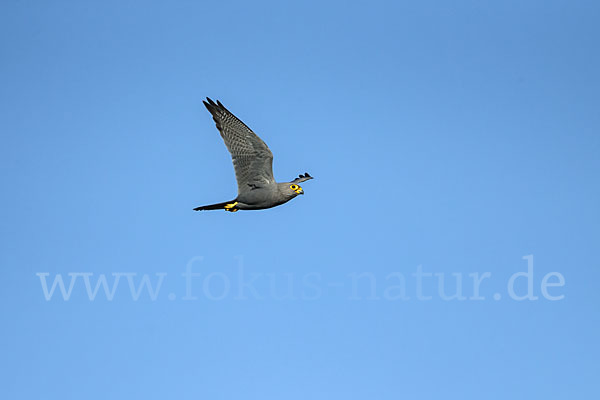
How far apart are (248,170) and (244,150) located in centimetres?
61

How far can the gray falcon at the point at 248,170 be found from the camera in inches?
1255

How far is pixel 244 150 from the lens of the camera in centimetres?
3203

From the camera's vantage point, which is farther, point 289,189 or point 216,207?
point 216,207

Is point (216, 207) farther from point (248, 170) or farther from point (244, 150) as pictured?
point (244, 150)

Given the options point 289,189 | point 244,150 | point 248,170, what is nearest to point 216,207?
point 248,170

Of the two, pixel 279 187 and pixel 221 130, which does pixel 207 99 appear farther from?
pixel 279 187

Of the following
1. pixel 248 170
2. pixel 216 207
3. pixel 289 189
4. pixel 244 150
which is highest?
pixel 244 150

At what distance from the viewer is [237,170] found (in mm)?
32344

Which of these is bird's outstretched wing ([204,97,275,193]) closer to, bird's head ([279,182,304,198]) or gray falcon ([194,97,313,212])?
gray falcon ([194,97,313,212])

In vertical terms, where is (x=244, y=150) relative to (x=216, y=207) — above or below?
above

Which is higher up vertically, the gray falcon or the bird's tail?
the gray falcon

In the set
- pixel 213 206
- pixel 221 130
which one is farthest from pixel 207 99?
pixel 213 206

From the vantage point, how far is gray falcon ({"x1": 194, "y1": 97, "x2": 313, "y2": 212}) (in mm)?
31875

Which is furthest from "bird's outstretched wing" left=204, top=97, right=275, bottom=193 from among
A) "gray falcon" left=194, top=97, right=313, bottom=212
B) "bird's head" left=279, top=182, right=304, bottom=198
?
"bird's head" left=279, top=182, right=304, bottom=198
